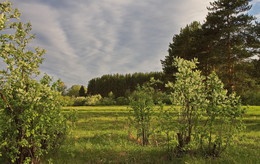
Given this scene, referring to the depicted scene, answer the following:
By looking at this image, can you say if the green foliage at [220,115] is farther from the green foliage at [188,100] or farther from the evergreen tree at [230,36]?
the evergreen tree at [230,36]

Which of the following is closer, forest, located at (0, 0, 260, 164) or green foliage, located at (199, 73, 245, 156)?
forest, located at (0, 0, 260, 164)

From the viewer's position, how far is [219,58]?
24.0 metres

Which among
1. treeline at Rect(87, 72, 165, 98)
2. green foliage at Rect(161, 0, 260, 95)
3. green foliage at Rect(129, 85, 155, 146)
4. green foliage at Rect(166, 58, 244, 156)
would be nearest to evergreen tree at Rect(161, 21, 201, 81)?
green foliage at Rect(161, 0, 260, 95)

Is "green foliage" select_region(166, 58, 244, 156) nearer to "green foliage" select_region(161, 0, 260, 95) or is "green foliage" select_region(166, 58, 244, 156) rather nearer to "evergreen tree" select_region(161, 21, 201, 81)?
"green foliage" select_region(161, 0, 260, 95)

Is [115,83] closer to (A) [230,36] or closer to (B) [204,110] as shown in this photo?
(A) [230,36]

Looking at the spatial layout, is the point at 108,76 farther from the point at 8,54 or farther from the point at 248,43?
the point at 8,54

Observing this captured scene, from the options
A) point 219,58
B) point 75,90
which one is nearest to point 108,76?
point 75,90

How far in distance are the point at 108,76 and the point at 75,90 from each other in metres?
25.8

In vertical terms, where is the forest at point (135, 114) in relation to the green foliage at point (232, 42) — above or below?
below

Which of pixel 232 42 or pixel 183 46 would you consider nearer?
pixel 232 42

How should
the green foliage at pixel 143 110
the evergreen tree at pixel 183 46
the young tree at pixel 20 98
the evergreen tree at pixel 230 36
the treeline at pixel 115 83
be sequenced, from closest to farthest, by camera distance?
the young tree at pixel 20 98, the green foliage at pixel 143 110, the evergreen tree at pixel 230 36, the evergreen tree at pixel 183 46, the treeline at pixel 115 83

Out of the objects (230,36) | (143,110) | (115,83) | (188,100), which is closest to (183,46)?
(230,36)

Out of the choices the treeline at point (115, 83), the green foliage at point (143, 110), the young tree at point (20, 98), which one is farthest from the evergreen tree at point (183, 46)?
the treeline at point (115, 83)

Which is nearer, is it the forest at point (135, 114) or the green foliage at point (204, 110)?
the forest at point (135, 114)
